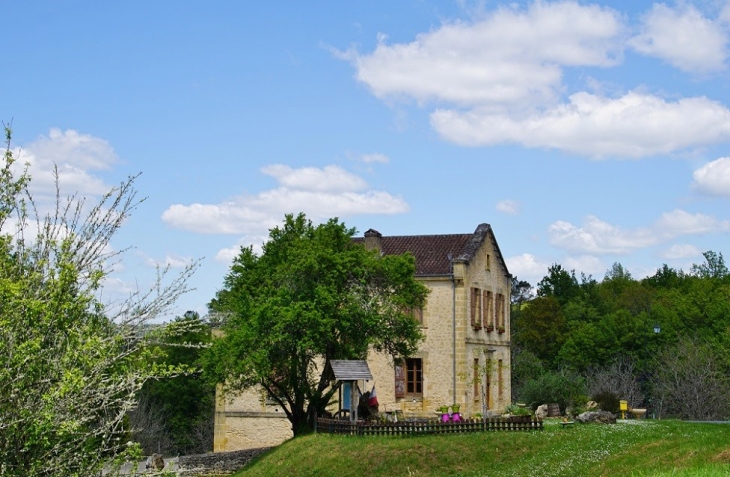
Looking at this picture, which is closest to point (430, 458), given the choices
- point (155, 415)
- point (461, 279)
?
point (461, 279)

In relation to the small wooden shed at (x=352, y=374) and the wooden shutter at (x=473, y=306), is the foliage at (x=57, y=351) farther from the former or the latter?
the wooden shutter at (x=473, y=306)

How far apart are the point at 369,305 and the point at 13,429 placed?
22.8 metres

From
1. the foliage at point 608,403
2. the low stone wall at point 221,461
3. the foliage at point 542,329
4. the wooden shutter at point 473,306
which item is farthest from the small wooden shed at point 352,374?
the foliage at point 542,329

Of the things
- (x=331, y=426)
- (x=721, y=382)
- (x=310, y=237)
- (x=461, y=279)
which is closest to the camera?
(x=331, y=426)

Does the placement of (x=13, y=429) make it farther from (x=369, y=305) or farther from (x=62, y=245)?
(x=369, y=305)

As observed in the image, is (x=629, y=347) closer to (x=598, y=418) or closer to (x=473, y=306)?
(x=473, y=306)

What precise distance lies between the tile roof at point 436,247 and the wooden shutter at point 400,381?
4.08 metres

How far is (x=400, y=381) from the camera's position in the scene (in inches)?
1473

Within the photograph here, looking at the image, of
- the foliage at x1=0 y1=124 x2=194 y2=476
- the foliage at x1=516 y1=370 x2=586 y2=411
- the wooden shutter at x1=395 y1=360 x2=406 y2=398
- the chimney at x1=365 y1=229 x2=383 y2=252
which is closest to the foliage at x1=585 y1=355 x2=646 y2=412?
the foliage at x1=516 y1=370 x2=586 y2=411

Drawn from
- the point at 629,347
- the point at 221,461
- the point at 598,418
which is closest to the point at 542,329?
the point at 629,347

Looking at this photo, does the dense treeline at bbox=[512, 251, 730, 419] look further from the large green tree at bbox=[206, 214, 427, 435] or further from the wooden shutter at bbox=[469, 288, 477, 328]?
the large green tree at bbox=[206, 214, 427, 435]

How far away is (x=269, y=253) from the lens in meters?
32.4

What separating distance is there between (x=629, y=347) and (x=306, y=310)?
35877 millimetres

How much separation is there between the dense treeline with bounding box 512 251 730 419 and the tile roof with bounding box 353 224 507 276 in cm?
629
